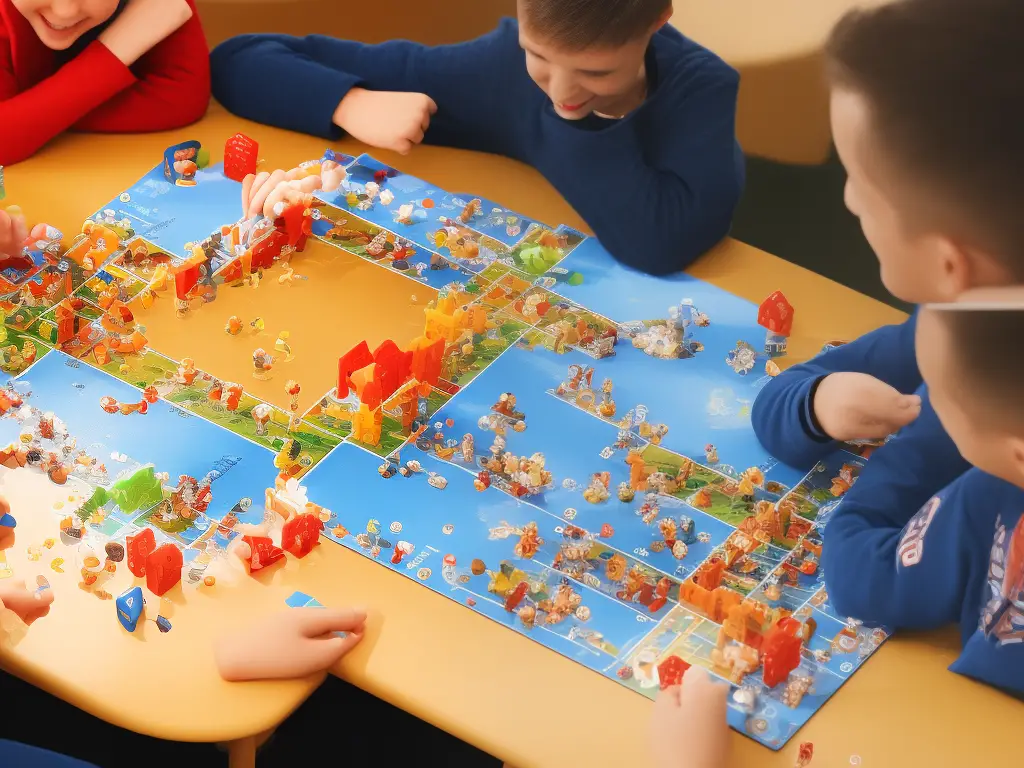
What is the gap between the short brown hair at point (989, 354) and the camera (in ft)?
2.30

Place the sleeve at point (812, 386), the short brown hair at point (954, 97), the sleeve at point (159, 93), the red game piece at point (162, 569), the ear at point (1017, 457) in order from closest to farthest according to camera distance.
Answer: the short brown hair at point (954, 97) → the ear at point (1017, 457) → the red game piece at point (162, 569) → the sleeve at point (812, 386) → the sleeve at point (159, 93)

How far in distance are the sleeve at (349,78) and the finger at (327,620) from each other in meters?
0.65

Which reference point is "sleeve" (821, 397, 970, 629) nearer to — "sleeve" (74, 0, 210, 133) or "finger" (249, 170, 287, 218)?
"finger" (249, 170, 287, 218)

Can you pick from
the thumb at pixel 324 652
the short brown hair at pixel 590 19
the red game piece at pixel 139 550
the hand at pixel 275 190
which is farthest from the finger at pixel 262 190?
the thumb at pixel 324 652

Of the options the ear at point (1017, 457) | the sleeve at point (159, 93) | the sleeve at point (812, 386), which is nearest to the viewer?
the ear at point (1017, 457)

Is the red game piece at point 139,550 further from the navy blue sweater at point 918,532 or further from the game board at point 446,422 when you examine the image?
the navy blue sweater at point 918,532

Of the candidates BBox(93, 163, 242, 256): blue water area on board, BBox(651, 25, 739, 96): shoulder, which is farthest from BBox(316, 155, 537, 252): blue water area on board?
BBox(651, 25, 739, 96): shoulder

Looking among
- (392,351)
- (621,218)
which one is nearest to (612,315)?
(621,218)

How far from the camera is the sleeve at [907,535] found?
2.99 feet

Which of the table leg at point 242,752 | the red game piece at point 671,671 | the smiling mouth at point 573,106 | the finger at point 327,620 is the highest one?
the smiling mouth at point 573,106

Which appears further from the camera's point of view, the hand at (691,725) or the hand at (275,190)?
the hand at (275,190)

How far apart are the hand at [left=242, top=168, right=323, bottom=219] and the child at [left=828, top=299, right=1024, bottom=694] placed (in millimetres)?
665

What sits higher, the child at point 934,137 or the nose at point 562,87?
the child at point 934,137

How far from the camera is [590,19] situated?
43.8 inches
